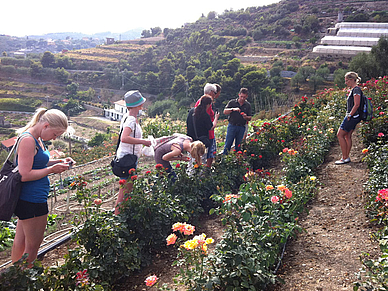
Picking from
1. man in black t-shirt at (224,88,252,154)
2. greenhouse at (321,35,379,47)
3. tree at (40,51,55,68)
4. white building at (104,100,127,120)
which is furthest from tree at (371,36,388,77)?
A: tree at (40,51,55,68)

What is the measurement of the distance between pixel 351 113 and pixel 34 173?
3.98 metres

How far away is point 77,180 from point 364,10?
7195 centimetres

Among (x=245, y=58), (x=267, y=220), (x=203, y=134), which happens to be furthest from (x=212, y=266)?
(x=245, y=58)

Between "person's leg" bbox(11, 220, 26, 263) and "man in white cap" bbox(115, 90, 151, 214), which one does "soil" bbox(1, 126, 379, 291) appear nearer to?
"person's leg" bbox(11, 220, 26, 263)

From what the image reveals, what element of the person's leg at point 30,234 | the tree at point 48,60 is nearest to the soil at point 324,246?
the person's leg at point 30,234

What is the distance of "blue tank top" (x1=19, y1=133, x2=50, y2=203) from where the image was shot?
205cm

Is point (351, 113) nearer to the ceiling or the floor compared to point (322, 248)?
nearer to the ceiling

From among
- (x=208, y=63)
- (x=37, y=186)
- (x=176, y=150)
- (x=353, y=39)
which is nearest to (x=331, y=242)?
(x=176, y=150)

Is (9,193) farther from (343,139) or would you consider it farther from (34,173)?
(343,139)

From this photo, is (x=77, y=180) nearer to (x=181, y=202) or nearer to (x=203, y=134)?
(x=181, y=202)

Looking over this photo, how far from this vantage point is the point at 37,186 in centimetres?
209

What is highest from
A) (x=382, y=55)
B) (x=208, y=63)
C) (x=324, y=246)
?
(x=208, y=63)

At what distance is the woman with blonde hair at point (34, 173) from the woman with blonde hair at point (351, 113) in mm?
3746

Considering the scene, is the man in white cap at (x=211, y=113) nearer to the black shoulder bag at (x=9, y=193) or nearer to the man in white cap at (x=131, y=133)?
the man in white cap at (x=131, y=133)
